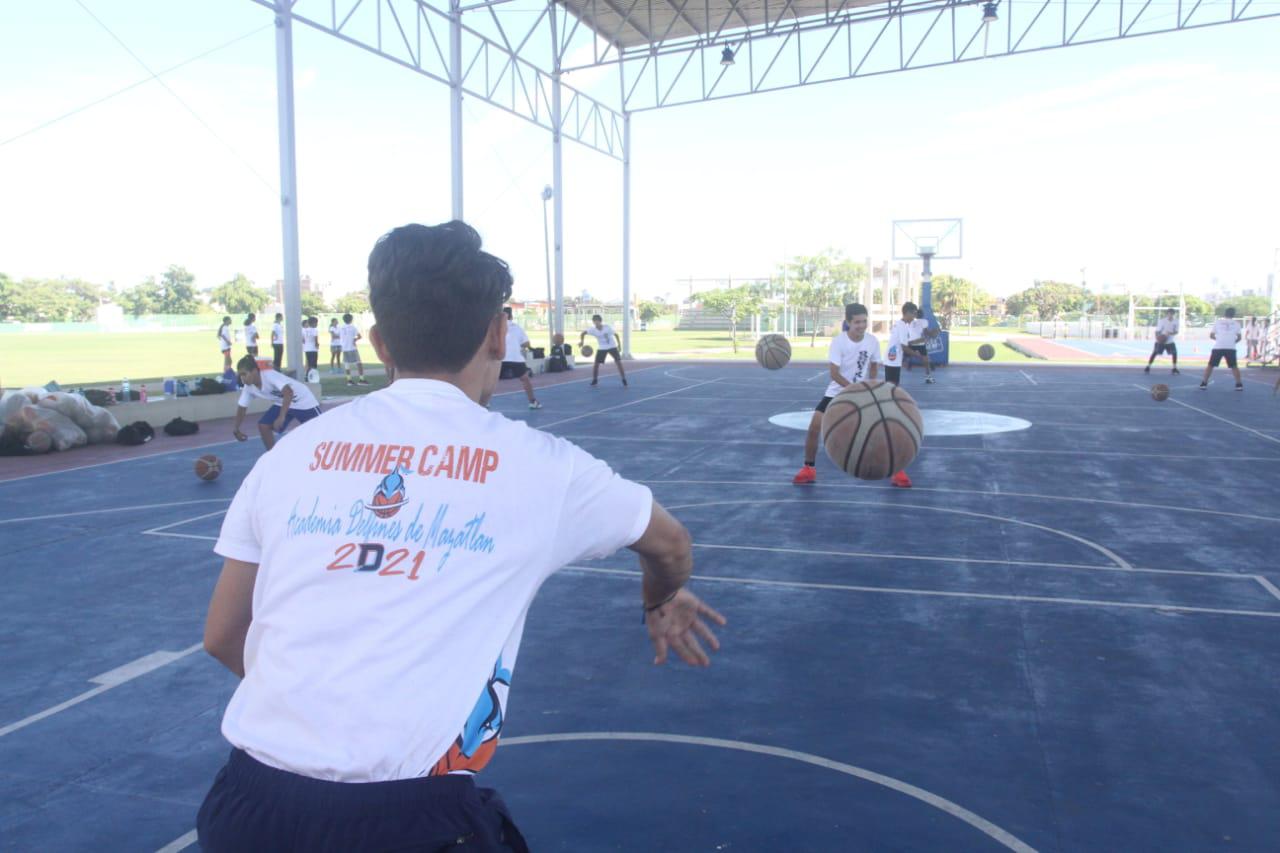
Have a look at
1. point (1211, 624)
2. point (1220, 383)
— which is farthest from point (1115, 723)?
point (1220, 383)

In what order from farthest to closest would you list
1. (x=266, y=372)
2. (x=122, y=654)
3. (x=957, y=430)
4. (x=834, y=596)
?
(x=957, y=430) → (x=266, y=372) → (x=834, y=596) → (x=122, y=654)

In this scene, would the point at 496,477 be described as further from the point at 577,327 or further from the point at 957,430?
the point at 577,327

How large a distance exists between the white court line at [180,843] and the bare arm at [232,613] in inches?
80.1

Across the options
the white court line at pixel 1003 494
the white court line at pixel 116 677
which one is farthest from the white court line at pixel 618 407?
the white court line at pixel 116 677

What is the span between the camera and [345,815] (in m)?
1.51

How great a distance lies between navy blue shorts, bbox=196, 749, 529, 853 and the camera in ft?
4.97

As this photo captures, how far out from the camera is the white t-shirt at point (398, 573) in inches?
61.6

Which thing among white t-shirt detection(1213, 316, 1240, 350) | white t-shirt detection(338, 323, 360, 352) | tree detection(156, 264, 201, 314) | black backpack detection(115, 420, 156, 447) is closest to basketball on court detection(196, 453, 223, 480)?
black backpack detection(115, 420, 156, 447)

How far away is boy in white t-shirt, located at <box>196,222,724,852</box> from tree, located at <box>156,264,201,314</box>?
92191mm

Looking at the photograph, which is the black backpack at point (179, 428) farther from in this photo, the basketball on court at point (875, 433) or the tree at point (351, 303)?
the tree at point (351, 303)

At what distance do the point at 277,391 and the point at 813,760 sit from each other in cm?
923

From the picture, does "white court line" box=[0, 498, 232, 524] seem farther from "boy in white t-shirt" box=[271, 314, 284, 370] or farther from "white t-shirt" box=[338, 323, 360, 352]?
"boy in white t-shirt" box=[271, 314, 284, 370]

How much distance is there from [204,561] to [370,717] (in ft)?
21.4

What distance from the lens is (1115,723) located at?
4.36 metres
